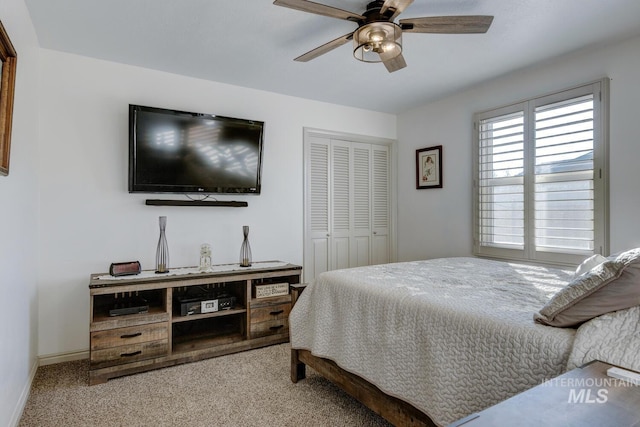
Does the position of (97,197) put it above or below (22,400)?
above

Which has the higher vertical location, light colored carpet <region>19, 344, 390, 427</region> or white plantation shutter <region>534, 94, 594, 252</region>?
white plantation shutter <region>534, 94, 594, 252</region>

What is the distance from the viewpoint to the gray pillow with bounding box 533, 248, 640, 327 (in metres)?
1.17

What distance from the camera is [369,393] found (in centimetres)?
187

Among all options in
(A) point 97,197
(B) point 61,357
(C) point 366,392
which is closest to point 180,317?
(B) point 61,357

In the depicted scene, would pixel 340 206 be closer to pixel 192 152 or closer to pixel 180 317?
pixel 192 152

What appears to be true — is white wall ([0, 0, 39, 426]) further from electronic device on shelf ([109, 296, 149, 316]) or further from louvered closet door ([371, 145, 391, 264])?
louvered closet door ([371, 145, 391, 264])

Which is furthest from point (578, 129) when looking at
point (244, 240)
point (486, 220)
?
point (244, 240)

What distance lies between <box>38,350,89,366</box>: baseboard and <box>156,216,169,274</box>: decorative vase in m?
0.89

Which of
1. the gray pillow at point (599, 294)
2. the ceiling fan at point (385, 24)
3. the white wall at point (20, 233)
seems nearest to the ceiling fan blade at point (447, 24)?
the ceiling fan at point (385, 24)

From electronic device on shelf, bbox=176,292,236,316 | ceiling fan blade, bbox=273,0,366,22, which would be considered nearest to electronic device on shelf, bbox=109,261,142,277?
electronic device on shelf, bbox=176,292,236,316

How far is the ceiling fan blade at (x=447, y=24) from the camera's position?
198 cm

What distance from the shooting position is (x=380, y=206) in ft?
15.4

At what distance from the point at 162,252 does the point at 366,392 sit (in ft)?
6.65

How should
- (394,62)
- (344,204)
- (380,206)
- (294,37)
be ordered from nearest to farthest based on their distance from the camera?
(394,62) → (294,37) → (344,204) → (380,206)
